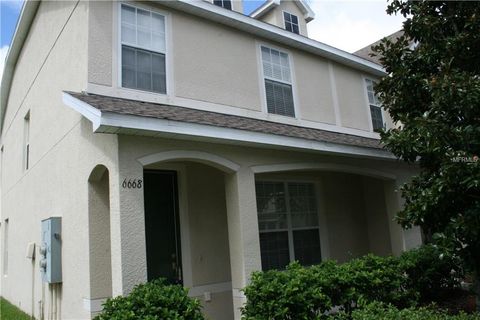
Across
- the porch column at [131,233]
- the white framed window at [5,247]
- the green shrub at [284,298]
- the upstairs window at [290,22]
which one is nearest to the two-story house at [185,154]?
the porch column at [131,233]

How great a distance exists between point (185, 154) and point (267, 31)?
4.71 m

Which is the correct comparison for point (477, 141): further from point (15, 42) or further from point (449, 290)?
point (15, 42)

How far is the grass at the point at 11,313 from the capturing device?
30.5ft

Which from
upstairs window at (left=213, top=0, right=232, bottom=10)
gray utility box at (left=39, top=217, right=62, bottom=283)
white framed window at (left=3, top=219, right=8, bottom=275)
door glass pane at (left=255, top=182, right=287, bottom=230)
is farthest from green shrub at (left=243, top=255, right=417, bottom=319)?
white framed window at (left=3, top=219, right=8, bottom=275)

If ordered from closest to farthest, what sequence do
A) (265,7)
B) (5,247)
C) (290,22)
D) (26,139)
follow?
(26,139), (265,7), (290,22), (5,247)

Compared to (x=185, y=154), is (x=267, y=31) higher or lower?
higher

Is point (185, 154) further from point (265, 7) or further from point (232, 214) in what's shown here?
point (265, 7)

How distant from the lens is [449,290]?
24.6 ft

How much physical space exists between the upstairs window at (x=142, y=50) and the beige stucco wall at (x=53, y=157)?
0.71 meters

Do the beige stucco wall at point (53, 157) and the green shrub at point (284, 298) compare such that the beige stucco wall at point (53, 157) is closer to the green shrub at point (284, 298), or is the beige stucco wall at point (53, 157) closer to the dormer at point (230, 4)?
the green shrub at point (284, 298)

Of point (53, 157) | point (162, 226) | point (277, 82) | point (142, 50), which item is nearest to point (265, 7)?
point (277, 82)

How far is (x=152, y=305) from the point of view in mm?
4594

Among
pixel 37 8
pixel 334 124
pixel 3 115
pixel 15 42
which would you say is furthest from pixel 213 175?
pixel 3 115

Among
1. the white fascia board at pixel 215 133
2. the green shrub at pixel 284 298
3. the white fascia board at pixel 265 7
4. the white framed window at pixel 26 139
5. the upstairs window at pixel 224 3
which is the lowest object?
the green shrub at pixel 284 298
